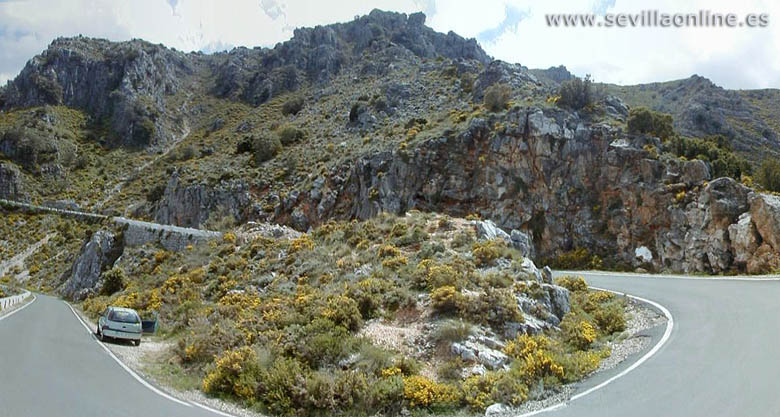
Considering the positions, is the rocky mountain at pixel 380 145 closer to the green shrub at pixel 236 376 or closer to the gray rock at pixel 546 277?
the gray rock at pixel 546 277

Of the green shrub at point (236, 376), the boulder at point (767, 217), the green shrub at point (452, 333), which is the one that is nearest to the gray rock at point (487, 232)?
the green shrub at point (452, 333)

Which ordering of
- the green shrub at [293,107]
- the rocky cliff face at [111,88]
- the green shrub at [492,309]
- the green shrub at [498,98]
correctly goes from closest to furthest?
the green shrub at [492,309], the green shrub at [498,98], the green shrub at [293,107], the rocky cliff face at [111,88]

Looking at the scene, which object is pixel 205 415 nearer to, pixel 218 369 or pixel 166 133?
pixel 218 369

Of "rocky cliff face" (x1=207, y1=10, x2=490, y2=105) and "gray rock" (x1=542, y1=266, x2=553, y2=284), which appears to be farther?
"rocky cliff face" (x1=207, y1=10, x2=490, y2=105)

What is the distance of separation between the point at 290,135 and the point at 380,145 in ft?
59.4

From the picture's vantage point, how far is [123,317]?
16.5m

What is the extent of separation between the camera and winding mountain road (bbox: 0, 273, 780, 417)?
7617 mm

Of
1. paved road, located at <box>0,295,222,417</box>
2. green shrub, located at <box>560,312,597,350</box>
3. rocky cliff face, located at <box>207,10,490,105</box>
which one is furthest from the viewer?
rocky cliff face, located at <box>207,10,490,105</box>

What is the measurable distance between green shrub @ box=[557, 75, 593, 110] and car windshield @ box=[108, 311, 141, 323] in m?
29.6

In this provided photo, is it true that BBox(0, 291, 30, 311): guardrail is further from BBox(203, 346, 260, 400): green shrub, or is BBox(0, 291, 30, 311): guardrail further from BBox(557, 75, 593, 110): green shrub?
BBox(557, 75, 593, 110): green shrub

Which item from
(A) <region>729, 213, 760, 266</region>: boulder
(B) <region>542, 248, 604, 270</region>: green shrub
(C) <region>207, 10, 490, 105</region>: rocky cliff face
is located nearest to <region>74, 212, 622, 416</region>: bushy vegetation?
(A) <region>729, 213, 760, 266</region>: boulder

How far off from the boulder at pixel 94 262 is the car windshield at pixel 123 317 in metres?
19.1

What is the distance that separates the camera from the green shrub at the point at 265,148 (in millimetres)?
51250

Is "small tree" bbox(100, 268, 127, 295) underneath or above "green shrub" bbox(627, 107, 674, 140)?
underneath
